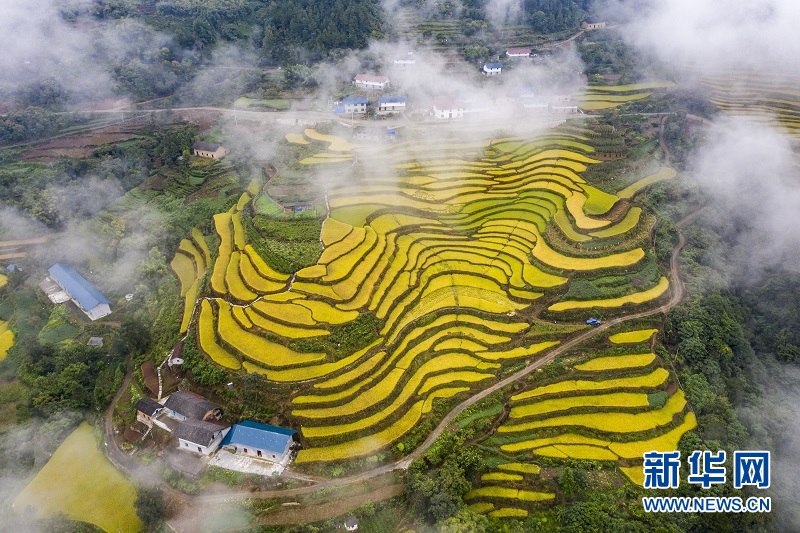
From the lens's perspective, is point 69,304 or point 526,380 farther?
point 69,304

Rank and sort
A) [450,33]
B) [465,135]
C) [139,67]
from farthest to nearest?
1. [450,33]
2. [139,67]
3. [465,135]

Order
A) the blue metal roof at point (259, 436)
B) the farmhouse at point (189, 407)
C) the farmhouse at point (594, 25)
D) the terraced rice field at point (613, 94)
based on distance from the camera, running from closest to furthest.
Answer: the blue metal roof at point (259, 436) → the farmhouse at point (189, 407) → the terraced rice field at point (613, 94) → the farmhouse at point (594, 25)

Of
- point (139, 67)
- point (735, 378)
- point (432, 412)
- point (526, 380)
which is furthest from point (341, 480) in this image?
point (139, 67)

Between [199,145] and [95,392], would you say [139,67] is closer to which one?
[199,145]

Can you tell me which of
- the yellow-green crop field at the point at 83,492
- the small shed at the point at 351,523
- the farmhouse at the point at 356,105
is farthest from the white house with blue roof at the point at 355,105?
the small shed at the point at 351,523

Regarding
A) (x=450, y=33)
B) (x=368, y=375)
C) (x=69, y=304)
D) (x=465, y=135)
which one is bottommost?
(x=69, y=304)

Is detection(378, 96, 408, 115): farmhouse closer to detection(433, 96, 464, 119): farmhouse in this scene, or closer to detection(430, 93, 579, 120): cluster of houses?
detection(430, 93, 579, 120): cluster of houses

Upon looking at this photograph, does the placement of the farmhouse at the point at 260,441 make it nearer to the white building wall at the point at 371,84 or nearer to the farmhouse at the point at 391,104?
the farmhouse at the point at 391,104
